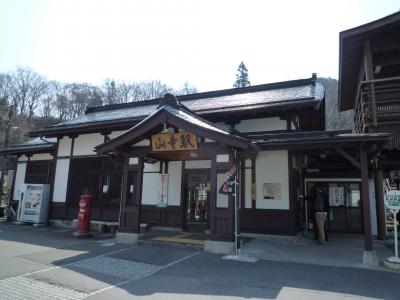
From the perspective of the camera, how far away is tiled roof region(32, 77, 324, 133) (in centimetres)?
1061

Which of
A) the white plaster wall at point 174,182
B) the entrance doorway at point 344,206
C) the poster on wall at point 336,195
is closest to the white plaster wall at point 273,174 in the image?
the entrance doorway at point 344,206

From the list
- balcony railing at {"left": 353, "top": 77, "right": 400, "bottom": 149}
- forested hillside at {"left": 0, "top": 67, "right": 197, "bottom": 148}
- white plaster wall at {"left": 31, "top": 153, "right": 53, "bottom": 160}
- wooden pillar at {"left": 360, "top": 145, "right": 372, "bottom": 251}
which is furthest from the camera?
forested hillside at {"left": 0, "top": 67, "right": 197, "bottom": 148}

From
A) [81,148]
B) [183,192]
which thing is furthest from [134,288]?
[81,148]

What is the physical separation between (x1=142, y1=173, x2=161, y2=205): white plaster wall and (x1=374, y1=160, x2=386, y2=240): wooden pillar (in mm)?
7558

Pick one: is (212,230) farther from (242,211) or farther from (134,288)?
(134,288)

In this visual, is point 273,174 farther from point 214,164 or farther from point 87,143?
point 87,143

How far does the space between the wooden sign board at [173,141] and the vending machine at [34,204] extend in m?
7.38

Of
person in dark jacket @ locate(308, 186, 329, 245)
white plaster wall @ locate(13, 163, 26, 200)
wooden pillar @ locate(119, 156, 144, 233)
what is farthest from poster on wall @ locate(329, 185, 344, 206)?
white plaster wall @ locate(13, 163, 26, 200)

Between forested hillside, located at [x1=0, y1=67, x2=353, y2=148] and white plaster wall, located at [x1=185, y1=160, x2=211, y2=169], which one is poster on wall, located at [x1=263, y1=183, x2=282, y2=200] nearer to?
white plaster wall, located at [x1=185, y1=160, x2=211, y2=169]

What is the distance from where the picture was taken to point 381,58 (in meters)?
10.8

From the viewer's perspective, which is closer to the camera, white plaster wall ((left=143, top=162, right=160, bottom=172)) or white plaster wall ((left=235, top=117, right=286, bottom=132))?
white plaster wall ((left=235, top=117, right=286, bottom=132))

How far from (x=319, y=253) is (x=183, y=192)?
5.12 m

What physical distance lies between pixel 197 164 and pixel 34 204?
776cm

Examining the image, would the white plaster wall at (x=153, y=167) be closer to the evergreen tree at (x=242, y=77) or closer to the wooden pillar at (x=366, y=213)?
the wooden pillar at (x=366, y=213)
